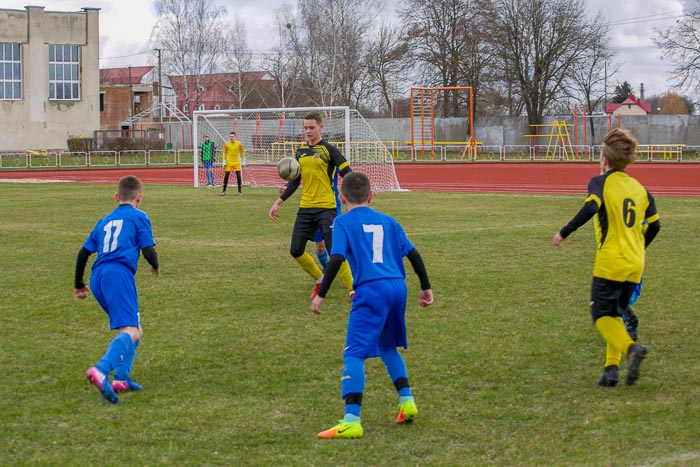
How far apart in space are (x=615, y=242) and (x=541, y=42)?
53.0 metres

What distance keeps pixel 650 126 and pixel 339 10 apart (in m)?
21.5

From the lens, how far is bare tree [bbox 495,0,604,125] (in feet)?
184

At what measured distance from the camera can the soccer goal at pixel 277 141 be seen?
28.5 m

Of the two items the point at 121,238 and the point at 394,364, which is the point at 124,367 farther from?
the point at 394,364

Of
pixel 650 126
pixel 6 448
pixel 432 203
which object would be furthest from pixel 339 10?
pixel 6 448

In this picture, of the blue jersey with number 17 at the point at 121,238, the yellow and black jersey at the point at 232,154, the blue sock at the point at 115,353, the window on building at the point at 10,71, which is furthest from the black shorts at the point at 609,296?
the window on building at the point at 10,71

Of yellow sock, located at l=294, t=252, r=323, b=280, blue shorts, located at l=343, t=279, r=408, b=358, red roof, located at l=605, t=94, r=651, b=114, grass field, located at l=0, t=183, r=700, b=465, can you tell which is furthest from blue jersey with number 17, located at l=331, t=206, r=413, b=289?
red roof, located at l=605, t=94, r=651, b=114

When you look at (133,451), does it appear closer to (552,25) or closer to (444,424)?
(444,424)

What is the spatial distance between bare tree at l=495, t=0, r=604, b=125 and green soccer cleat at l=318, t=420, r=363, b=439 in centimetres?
5203

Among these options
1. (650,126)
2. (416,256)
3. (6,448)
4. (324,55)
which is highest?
(324,55)

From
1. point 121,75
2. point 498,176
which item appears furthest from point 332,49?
point 121,75

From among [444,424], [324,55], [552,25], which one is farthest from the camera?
[324,55]

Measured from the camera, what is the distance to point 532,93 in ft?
186

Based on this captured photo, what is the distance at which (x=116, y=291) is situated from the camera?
20.0 feet
